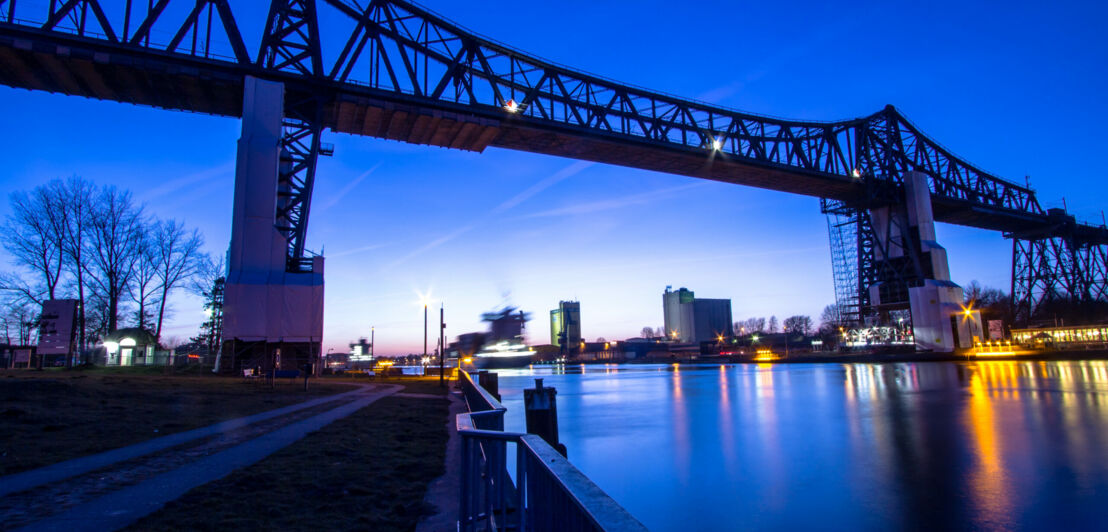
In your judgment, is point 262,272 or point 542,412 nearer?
point 542,412

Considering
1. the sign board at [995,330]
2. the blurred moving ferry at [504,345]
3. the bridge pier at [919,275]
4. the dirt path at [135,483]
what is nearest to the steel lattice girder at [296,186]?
the dirt path at [135,483]

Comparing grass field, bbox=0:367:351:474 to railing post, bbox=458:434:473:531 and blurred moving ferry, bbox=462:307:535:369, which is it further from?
blurred moving ferry, bbox=462:307:535:369

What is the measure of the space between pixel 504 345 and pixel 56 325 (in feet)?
415

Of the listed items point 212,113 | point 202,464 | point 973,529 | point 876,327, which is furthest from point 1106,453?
point 876,327

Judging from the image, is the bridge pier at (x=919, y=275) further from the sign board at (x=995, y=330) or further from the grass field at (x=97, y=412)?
the grass field at (x=97, y=412)

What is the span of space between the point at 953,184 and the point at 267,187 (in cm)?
7423

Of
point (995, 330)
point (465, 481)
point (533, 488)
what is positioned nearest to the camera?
point (533, 488)

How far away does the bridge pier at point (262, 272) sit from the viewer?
31.4m

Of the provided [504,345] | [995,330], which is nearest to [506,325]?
[504,345]

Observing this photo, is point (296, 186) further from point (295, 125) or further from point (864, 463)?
point (864, 463)

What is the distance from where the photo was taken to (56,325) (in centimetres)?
3125

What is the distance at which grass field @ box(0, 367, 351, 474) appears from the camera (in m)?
9.80

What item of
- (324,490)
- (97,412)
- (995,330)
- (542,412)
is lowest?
(324,490)

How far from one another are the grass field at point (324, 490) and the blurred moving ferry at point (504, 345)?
437ft
